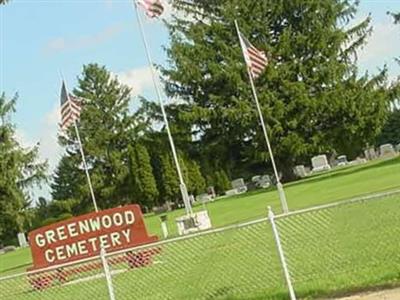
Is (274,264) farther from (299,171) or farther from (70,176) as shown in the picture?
(70,176)

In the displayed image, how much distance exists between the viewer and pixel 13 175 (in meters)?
51.6

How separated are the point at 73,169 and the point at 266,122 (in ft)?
77.3

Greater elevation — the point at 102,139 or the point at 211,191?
the point at 102,139

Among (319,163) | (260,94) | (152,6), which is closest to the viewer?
(152,6)

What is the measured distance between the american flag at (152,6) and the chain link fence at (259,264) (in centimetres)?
1001

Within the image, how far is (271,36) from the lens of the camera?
5166 cm

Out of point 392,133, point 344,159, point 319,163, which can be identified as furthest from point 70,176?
point 392,133

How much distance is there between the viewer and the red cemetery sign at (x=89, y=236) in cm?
1730

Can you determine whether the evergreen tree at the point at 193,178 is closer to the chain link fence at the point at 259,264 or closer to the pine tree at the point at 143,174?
the pine tree at the point at 143,174

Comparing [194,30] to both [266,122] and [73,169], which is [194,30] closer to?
[266,122]

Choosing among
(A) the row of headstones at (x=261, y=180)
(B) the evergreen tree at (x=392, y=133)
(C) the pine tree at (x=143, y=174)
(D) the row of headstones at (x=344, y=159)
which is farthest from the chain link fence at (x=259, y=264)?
(B) the evergreen tree at (x=392, y=133)

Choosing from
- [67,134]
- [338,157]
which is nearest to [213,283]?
[67,134]

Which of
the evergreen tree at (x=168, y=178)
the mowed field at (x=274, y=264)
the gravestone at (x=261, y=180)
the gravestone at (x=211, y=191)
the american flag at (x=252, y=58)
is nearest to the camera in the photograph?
the mowed field at (x=274, y=264)

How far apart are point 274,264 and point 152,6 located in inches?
557
